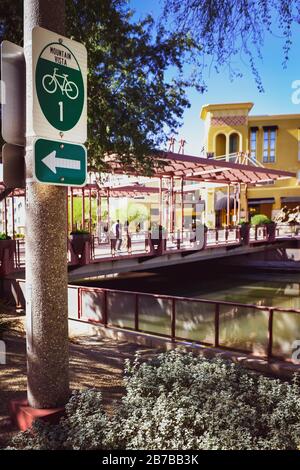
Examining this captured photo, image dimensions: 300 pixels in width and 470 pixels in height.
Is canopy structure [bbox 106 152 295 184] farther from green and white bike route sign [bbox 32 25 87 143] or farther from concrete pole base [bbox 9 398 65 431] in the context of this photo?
concrete pole base [bbox 9 398 65 431]

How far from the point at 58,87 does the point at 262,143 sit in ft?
156

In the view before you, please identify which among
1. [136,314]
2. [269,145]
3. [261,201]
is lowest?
[136,314]

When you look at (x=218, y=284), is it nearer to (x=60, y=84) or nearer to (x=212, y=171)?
(x=212, y=171)

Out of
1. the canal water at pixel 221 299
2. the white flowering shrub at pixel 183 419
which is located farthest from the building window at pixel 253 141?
the white flowering shrub at pixel 183 419

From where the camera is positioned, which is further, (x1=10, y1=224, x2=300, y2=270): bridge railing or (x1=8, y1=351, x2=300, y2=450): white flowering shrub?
(x1=10, y1=224, x2=300, y2=270): bridge railing

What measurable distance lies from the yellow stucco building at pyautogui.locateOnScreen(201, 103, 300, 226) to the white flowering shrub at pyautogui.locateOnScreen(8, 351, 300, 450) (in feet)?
141

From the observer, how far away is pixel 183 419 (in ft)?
11.1

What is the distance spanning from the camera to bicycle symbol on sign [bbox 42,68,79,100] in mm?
2979

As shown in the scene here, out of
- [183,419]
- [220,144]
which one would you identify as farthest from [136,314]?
[220,144]

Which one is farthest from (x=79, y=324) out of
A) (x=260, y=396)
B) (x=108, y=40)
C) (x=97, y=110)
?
(x=108, y=40)

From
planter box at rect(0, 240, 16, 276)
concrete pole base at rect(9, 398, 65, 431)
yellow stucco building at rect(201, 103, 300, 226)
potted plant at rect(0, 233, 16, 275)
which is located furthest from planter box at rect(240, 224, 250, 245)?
concrete pole base at rect(9, 398, 65, 431)

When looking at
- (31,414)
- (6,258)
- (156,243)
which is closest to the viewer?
(31,414)

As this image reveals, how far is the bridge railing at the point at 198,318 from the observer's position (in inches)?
307

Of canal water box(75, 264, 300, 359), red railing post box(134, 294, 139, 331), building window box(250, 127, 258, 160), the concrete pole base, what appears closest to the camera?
the concrete pole base
